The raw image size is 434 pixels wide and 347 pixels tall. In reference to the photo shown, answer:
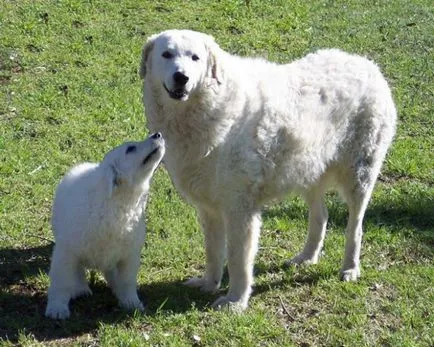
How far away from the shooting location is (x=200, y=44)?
19.3ft

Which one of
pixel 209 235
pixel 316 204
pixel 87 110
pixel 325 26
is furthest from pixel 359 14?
pixel 209 235

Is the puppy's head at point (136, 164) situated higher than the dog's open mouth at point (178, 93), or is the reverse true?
the dog's open mouth at point (178, 93)

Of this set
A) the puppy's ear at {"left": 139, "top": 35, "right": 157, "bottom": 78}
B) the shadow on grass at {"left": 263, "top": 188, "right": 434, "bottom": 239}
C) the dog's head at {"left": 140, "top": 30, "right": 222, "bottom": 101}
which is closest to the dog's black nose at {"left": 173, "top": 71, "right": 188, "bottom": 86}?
the dog's head at {"left": 140, "top": 30, "right": 222, "bottom": 101}

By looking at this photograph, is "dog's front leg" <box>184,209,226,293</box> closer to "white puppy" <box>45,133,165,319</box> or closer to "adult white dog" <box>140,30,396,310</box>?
"adult white dog" <box>140,30,396,310</box>

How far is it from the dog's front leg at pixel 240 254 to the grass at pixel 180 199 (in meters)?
0.14

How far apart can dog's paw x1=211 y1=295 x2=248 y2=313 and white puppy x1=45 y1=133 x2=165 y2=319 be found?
66 centimetres

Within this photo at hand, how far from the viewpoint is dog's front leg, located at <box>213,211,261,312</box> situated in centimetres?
599

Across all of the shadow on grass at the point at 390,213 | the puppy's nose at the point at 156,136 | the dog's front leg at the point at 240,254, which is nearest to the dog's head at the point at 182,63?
Result: the puppy's nose at the point at 156,136

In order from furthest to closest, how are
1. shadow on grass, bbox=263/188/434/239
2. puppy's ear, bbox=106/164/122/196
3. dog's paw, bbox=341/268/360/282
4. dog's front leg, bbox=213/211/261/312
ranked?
shadow on grass, bbox=263/188/434/239, dog's paw, bbox=341/268/360/282, dog's front leg, bbox=213/211/261/312, puppy's ear, bbox=106/164/122/196

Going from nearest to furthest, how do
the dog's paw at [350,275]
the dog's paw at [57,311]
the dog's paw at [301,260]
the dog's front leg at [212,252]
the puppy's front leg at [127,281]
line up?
1. the dog's paw at [57,311]
2. the puppy's front leg at [127,281]
3. the dog's front leg at [212,252]
4. the dog's paw at [350,275]
5. the dog's paw at [301,260]

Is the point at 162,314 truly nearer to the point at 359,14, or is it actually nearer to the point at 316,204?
the point at 316,204

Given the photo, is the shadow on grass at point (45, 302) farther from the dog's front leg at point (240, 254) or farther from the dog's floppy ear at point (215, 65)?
the dog's floppy ear at point (215, 65)

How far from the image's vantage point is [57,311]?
5.72m

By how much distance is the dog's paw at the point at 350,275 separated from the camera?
6.75 m
